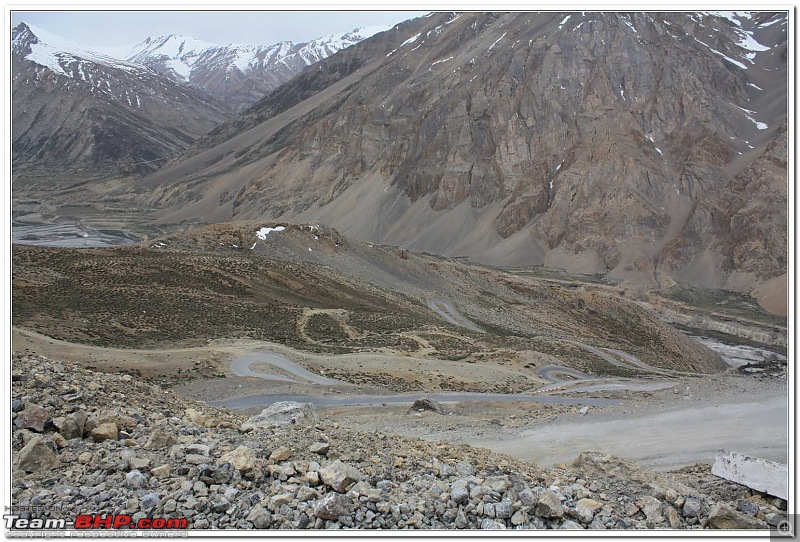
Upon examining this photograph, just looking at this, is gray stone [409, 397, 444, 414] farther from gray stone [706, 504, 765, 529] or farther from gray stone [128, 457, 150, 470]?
gray stone [128, 457, 150, 470]

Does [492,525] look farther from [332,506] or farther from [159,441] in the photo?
[159,441]

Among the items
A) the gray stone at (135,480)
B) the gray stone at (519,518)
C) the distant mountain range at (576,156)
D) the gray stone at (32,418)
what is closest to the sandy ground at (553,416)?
the gray stone at (519,518)

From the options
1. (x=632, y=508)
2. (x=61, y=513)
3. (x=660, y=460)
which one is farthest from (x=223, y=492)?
(x=660, y=460)

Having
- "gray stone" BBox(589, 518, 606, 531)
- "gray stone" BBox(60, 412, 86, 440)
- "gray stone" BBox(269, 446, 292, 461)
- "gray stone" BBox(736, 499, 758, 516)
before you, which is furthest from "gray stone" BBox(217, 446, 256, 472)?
"gray stone" BBox(736, 499, 758, 516)

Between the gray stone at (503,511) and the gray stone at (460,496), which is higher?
the gray stone at (460,496)

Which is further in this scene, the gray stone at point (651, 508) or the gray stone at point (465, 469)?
the gray stone at point (465, 469)

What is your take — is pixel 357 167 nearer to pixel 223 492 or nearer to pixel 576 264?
pixel 576 264

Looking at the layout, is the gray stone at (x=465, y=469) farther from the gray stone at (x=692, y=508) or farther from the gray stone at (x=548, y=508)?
the gray stone at (x=692, y=508)
